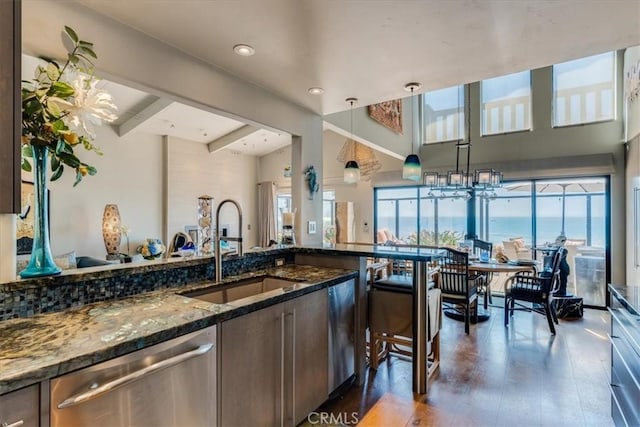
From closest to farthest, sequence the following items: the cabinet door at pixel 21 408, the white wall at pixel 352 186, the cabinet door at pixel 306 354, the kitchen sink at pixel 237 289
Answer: the cabinet door at pixel 21 408
the cabinet door at pixel 306 354
the kitchen sink at pixel 237 289
the white wall at pixel 352 186

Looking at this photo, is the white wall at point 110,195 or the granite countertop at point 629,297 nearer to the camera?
the granite countertop at point 629,297

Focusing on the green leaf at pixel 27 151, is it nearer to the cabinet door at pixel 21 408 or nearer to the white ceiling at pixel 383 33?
the white ceiling at pixel 383 33

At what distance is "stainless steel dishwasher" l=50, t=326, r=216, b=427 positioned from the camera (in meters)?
1.01

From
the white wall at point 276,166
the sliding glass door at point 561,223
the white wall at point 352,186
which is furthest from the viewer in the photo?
the white wall at point 276,166

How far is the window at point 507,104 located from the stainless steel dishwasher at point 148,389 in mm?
6546

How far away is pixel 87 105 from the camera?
55.7 inches

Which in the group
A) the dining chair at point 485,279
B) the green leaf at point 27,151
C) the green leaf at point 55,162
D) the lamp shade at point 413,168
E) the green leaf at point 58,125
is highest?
the lamp shade at point 413,168

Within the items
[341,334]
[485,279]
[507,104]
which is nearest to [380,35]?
[341,334]

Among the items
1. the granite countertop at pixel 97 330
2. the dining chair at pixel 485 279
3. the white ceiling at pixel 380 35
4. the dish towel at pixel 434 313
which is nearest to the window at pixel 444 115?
the dining chair at pixel 485 279

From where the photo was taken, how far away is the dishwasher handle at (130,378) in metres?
1.01

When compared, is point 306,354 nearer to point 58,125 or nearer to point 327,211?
point 58,125

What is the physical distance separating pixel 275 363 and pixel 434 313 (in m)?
1.54

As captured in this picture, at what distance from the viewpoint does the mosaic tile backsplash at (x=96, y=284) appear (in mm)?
1362

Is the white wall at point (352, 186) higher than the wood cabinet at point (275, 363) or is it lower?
higher
